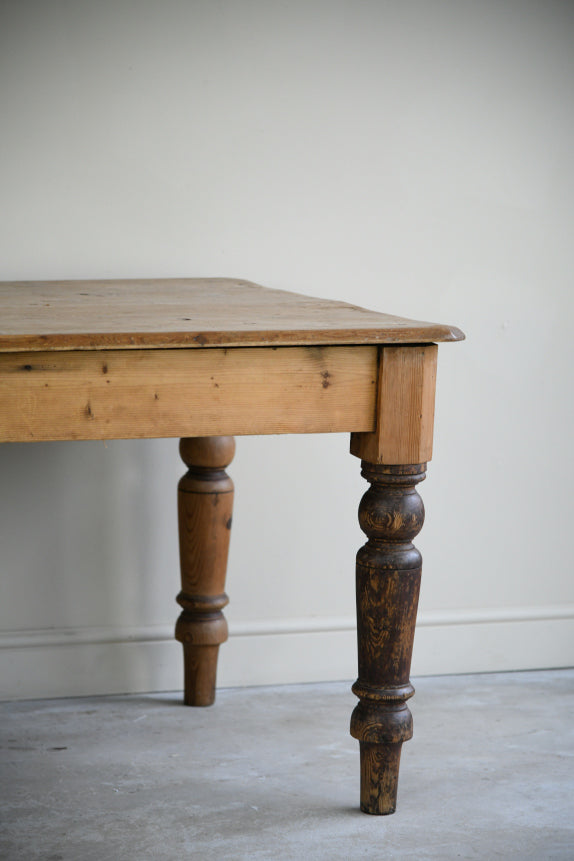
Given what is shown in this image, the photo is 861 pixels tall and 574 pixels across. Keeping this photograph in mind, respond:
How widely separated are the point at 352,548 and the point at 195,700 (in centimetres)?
42

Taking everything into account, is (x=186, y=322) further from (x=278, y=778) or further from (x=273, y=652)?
(x=273, y=652)

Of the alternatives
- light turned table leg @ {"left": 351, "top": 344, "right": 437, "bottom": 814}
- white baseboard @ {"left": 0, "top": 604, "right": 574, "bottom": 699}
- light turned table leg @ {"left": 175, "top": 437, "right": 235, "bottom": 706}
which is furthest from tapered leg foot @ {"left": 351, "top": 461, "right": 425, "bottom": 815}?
white baseboard @ {"left": 0, "top": 604, "right": 574, "bottom": 699}

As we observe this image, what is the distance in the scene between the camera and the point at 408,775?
1530 mm

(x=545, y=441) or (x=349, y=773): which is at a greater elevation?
(x=545, y=441)

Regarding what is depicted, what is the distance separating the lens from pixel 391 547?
4.12ft

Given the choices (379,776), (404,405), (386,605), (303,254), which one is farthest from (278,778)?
(303,254)

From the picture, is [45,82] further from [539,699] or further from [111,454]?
[539,699]

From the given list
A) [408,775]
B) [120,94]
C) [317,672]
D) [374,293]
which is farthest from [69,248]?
[408,775]

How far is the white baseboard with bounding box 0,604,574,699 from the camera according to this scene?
74.3 inches

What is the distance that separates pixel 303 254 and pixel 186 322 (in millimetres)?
779

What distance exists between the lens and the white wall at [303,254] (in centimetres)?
184

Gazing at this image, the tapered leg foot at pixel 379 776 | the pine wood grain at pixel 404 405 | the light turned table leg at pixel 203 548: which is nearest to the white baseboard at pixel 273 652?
the light turned table leg at pixel 203 548

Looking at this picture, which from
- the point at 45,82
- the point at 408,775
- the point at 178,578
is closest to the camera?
the point at 408,775

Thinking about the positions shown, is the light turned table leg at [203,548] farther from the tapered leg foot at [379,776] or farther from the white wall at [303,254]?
the tapered leg foot at [379,776]
